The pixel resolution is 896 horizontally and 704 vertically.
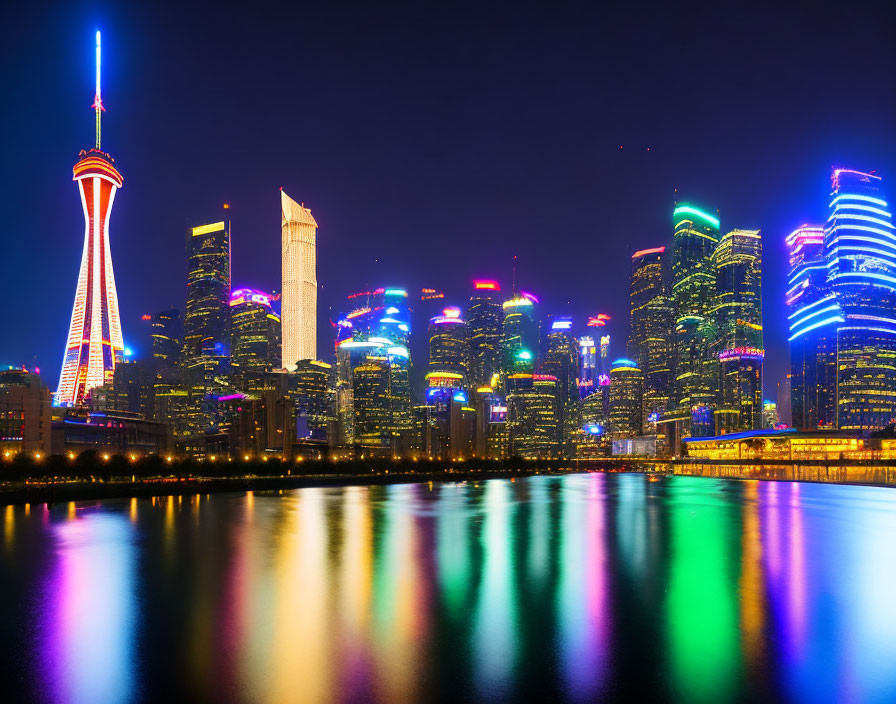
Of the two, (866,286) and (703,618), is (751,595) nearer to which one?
(703,618)

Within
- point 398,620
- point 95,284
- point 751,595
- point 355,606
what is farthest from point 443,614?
point 95,284

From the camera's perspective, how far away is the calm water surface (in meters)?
12.3

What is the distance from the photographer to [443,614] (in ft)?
57.6

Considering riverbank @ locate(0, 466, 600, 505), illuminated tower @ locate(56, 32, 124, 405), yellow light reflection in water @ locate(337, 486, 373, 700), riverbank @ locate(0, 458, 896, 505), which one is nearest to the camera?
yellow light reflection in water @ locate(337, 486, 373, 700)

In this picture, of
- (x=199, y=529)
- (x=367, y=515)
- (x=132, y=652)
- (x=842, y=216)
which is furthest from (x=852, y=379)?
(x=132, y=652)

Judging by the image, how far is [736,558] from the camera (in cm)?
2738

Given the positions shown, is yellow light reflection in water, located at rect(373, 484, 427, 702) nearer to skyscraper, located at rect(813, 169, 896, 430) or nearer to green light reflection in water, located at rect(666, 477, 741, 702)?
green light reflection in water, located at rect(666, 477, 741, 702)

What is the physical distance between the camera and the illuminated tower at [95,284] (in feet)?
538

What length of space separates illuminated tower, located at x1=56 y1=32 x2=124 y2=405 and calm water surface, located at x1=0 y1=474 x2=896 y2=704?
14460 centimetres

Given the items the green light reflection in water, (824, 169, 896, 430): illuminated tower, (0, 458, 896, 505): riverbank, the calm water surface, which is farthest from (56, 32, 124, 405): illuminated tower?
(824, 169, 896, 430): illuminated tower

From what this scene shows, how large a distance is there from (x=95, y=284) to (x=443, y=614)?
17279 centimetres

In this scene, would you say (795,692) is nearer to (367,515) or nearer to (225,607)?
(225,607)

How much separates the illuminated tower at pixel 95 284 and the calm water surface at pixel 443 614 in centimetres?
14460

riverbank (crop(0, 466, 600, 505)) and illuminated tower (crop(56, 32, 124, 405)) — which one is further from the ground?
illuminated tower (crop(56, 32, 124, 405))
